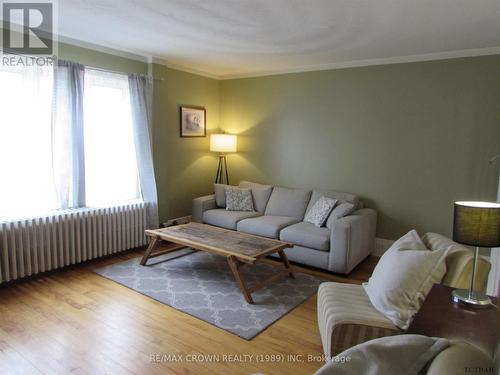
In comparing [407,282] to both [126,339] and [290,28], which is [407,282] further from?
[290,28]

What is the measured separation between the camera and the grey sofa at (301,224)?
12.1ft

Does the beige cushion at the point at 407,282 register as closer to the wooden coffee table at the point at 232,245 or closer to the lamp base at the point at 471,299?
the lamp base at the point at 471,299

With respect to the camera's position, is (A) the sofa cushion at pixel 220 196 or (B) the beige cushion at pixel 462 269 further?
(A) the sofa cushion at pixel 220 196

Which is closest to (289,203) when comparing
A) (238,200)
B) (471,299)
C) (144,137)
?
(238,200)

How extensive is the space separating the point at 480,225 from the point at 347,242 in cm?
197

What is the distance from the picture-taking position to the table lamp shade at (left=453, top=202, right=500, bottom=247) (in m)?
1.69

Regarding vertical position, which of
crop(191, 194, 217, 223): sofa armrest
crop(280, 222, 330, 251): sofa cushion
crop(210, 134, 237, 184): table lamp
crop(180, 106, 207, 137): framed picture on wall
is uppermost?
crop(180, 106, 207, 137): framed picture on wall

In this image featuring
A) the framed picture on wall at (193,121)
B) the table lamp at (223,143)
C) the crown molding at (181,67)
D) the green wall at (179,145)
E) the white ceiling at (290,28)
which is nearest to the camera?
the white ceiling at (290,28)

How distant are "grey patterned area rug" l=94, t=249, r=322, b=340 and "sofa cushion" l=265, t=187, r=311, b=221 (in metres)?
0.93

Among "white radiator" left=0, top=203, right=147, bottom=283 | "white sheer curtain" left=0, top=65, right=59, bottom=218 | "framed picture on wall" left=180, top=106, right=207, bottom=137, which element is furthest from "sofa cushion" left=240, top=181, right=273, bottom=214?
"white sheer curtain" left=0, top=65, right=59, bottom=218

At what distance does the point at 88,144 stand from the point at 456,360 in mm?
3992

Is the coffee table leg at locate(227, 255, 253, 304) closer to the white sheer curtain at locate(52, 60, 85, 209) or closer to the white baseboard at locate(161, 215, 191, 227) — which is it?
the white sheer curtain at locate(52, 60, 85, 209)

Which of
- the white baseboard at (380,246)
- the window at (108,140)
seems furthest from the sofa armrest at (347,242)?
the window at (108,140)

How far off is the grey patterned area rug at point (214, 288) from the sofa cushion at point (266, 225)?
1.31ft
